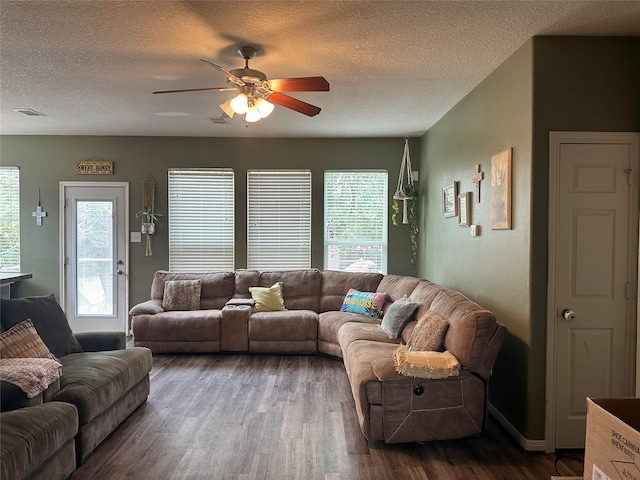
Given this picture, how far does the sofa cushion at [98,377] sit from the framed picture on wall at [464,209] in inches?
122

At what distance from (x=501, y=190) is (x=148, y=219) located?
4594 mm

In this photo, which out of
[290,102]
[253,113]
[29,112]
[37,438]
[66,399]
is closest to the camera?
[37,438]

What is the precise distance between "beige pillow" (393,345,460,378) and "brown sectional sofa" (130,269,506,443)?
5 cm

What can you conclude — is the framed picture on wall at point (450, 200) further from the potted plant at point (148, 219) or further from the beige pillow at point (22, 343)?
the potted plant at point (148, 219)

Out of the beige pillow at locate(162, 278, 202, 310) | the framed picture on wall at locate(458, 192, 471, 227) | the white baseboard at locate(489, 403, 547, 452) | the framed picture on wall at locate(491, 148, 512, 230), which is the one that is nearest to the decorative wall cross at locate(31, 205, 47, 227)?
the beige pillow at locate(162, 278, 202, 310)

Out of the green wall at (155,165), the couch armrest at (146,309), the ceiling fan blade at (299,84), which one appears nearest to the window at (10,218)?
the green wall at (155,165)

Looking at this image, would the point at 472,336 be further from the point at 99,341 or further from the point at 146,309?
the point at 146,309

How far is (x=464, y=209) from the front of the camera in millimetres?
3955

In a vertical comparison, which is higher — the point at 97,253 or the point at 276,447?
the point at 97,253

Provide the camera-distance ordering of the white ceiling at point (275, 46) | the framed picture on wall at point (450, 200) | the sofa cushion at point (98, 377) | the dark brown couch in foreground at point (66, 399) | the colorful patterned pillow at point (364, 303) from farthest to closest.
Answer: the colorful patterned pillow at point (364, 303), the framed picture on wall at point (450, 200), the sofa cushion at point (98, 377), the white ceiling at point (275, 46), the dark brown couch in foreground at point (66, 399)

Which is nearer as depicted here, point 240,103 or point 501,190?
point 240,103

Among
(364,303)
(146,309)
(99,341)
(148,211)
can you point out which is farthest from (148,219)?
(364,303)

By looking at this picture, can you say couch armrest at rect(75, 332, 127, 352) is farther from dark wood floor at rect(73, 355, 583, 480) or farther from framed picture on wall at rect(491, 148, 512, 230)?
framed picture on wall at rect(491, 148, 512, 230)

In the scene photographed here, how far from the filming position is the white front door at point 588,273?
2.74 meters
